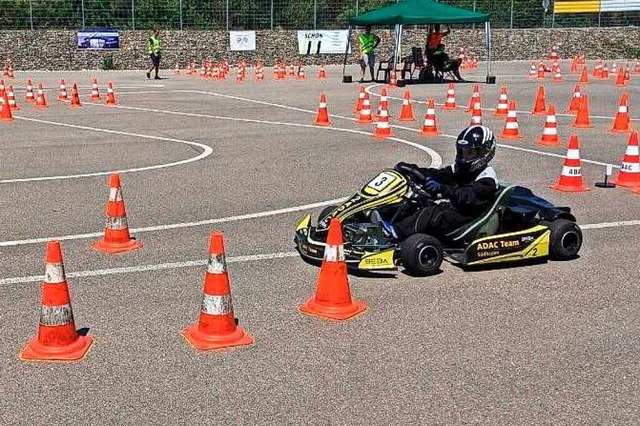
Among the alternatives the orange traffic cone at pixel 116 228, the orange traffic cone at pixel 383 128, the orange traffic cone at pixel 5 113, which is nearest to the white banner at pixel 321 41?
the orange traffic cone at pixel 5 113

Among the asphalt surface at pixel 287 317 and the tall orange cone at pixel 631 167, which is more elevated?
the tall orange cone at pixel 631 167

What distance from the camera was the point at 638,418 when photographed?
12.8 ft

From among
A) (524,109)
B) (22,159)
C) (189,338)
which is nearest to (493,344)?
(189,338)

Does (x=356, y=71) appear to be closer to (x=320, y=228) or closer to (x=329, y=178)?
(x=329, y=178)

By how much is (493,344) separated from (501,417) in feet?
3.28

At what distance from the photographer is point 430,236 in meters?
6.20

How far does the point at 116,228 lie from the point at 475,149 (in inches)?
127

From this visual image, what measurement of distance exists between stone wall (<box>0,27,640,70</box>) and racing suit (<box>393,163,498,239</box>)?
1372 inches

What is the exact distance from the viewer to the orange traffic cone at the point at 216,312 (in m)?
4.77

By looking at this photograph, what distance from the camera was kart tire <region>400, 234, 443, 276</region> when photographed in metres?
6.07

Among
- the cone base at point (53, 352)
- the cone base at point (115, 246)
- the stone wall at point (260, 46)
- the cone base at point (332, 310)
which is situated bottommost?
the cone base at point (53, 352)

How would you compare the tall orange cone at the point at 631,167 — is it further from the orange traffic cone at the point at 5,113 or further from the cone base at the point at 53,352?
the orange traffic cone at the point at 5,113

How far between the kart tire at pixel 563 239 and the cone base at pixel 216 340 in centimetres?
299

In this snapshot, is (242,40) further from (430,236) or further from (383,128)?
(430,236)
